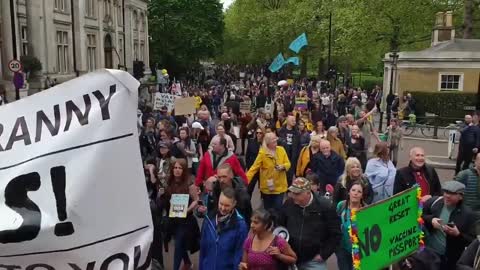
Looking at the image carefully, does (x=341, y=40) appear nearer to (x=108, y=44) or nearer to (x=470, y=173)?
(x=108, y=44)

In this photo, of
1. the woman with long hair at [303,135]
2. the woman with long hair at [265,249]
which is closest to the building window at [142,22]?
the woman with long hair at [303,135]

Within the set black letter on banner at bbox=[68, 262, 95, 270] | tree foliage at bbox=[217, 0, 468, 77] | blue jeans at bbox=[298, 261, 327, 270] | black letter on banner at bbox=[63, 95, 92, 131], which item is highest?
tree foliage at bbox=[217, 0, 468, 77]

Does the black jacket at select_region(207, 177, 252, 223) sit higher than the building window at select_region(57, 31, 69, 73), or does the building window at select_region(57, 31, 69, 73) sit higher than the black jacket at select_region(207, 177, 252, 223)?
the building window at select_region(57, 31, 69, 73)

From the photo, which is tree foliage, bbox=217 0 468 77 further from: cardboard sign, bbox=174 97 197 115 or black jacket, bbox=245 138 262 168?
black jacket, bbox=245 138 262 168

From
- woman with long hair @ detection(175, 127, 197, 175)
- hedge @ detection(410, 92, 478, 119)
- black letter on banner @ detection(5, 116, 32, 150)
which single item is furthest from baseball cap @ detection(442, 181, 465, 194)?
hedge @ detection(410, 92, 478, 119)

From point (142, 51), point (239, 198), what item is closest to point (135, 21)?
point (142, 51)

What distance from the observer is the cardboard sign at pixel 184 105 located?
14602 mm

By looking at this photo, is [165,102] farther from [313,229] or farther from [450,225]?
[450,225]

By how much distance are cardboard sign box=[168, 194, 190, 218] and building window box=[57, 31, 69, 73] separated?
33667 millimetres

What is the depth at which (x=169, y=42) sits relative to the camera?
56938mm

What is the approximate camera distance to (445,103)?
27.5 metres

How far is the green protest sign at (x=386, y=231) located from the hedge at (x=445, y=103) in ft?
79.9

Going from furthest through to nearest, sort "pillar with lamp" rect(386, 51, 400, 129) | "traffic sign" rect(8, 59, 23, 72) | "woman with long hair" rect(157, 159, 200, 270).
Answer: "pillar with lamp" rect(386, 51, 400, 129)
"traffic sign" rect(8, 59, 23, 72)
"woman with long hair" rect(157, 159, 200, 270)

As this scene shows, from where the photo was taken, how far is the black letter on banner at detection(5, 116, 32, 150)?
301 centimetres
